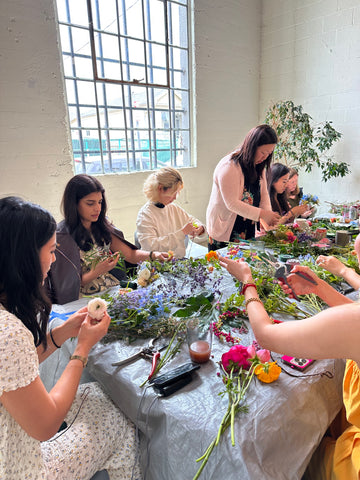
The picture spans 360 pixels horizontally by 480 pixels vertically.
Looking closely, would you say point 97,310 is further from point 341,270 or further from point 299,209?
point 299,209

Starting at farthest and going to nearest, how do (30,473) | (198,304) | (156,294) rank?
(156,294) < (198,304) < (30,473)

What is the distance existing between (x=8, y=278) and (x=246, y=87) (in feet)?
17.2

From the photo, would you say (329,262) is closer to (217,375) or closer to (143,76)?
(217,375)

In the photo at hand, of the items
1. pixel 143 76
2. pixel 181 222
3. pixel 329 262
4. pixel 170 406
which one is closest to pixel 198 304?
pixel 170 406

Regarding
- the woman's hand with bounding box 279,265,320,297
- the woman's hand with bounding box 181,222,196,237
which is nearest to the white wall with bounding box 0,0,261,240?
the woman's hand with bounding box 181,222,196,237

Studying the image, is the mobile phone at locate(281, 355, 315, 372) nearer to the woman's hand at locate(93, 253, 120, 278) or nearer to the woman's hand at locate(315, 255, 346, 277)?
the woman's hand at locate(315, 255, 346, 277)

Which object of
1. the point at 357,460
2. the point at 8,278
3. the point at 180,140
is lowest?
the point at 357,460

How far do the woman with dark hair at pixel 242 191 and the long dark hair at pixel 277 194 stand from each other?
23.2 inches

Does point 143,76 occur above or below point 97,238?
above

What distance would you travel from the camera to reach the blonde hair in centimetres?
233

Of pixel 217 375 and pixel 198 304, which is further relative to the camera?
pixel 198 304

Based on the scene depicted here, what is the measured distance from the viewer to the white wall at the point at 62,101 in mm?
2926

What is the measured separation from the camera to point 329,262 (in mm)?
1629

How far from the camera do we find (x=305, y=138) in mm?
4312
